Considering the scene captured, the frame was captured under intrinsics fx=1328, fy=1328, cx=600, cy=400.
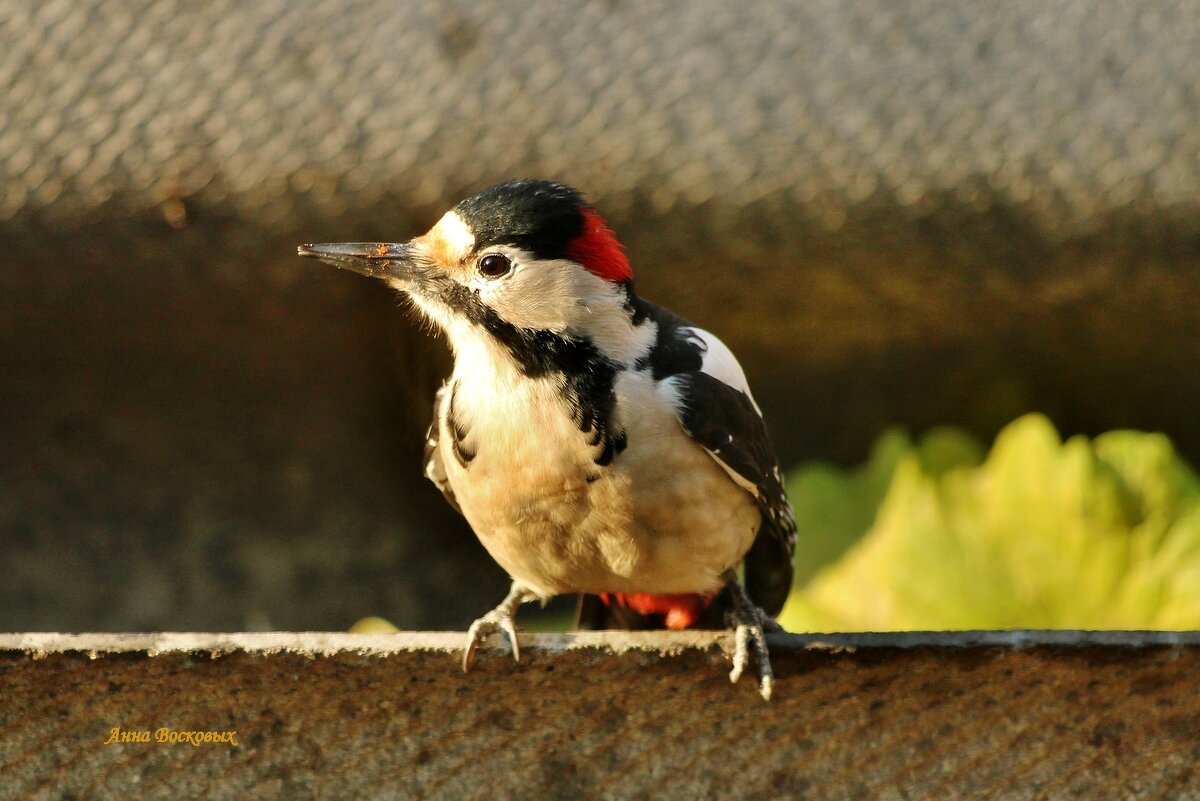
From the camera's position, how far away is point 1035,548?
1729 millimetres

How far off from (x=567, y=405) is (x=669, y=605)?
42cm

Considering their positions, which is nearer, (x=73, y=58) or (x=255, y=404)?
(x=73, y=58)

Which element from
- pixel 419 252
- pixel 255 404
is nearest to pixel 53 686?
→ pixel 419 252

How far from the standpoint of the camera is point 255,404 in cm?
203

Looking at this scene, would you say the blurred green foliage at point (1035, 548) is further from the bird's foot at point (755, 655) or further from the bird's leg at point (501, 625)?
the bird's foot at point (755, 655)

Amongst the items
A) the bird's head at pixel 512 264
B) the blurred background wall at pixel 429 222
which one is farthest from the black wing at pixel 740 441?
the blurred background wall at pixel 429 222

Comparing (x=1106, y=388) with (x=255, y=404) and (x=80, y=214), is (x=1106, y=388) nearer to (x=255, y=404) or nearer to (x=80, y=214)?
(x=255, y=404)

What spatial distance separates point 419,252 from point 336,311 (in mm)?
665

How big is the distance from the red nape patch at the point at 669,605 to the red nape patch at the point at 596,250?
43 cm

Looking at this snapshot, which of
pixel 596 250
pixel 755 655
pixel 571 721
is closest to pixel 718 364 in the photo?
pixel 596 250

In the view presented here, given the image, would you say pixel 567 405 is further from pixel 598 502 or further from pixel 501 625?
pixel 501 625

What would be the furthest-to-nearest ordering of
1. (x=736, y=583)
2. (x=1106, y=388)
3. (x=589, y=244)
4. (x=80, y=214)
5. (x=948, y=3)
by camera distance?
1. (x=1106, y=388)
2. (x=948, y=3)
3. (x=80, y=214)
4. (x=736, y=583)
5. (x=589, y=244)

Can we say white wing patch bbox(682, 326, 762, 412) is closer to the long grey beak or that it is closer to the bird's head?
the bird's head

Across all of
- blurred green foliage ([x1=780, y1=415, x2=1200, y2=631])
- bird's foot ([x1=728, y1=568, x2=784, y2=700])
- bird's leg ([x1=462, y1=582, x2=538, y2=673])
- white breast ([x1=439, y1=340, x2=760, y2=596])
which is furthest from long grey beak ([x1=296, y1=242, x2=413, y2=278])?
blurred green foliage ([x1=780, y1=415, x2=1200, y2=631])
